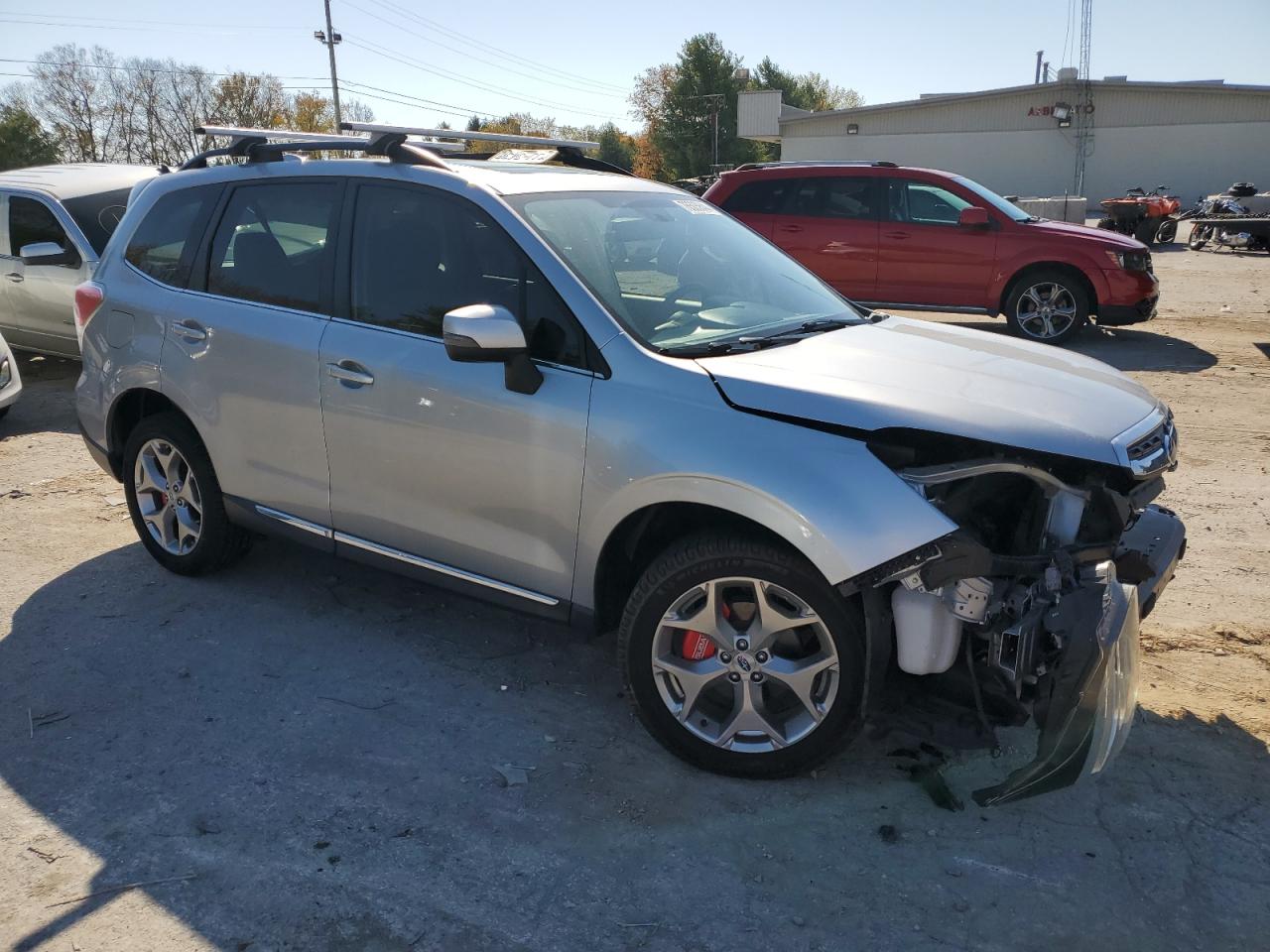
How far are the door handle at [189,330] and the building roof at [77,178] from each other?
5158 mm

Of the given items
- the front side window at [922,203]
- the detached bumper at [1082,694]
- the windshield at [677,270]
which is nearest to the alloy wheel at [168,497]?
the windshield at [677,270]

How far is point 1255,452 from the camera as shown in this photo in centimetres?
672

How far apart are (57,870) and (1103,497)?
3.31m

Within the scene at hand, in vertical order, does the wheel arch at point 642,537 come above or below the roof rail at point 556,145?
below

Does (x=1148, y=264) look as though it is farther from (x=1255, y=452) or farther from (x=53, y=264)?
(x=53, y=264)

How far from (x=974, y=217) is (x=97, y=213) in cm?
880

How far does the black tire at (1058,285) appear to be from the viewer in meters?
10.7

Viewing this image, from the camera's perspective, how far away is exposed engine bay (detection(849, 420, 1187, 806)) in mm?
2795

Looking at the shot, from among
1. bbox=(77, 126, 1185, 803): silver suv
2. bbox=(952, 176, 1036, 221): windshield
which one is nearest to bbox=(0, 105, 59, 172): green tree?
bbox=(952, 176, 1036, 221): windshield

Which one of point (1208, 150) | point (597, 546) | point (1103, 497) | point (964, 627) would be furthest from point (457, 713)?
point (1208, 150)

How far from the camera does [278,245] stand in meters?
4.30

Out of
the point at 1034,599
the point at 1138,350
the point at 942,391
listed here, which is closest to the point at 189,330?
the point at 942,391

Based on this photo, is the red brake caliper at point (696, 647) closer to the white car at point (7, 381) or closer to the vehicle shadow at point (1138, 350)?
the white car at point (7, 381)

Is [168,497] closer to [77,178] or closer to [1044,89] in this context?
[77,178]
